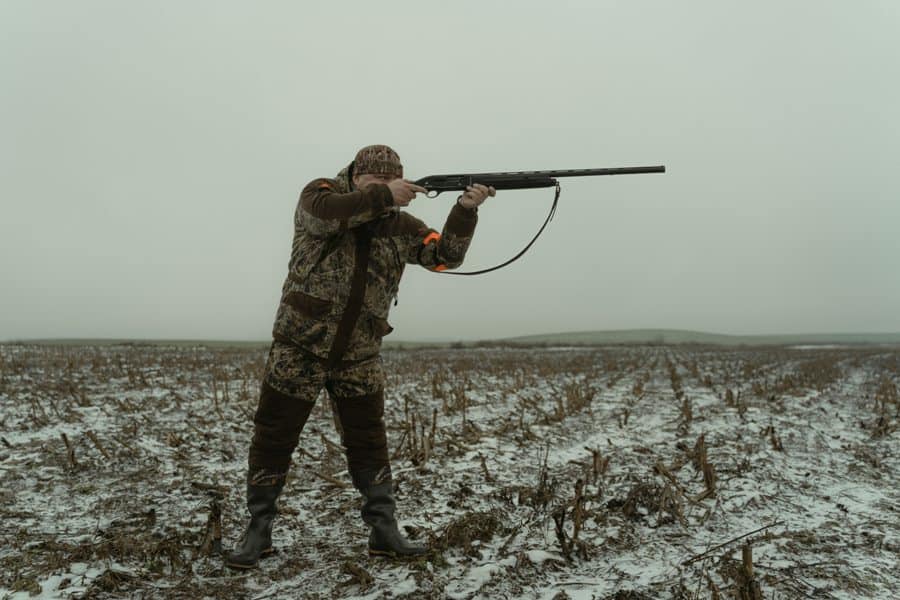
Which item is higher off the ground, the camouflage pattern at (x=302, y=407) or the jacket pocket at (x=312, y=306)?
the jacket pocket at (x=312, y=306)

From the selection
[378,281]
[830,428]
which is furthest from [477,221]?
[830,428]

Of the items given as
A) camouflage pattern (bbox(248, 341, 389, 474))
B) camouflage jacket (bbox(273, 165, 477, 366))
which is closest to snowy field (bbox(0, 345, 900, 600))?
camouflage pattern (bbox(248, 341, 389, 474))

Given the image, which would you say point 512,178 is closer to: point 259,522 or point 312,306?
point 312,306

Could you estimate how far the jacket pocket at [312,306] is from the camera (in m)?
3.13

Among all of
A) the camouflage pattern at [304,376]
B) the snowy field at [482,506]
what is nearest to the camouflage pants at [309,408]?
the camouflage pattern at [304,376]

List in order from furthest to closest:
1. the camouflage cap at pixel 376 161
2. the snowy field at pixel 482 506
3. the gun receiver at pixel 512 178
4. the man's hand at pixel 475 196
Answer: the gun receiver at pixel 512 178 → the man's hand at pixel 475 196 → the camouflage cap at pixel 376 161 → the snowy field at pixel 482 506

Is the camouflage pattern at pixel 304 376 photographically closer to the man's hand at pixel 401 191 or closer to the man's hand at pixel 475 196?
the man's hand at pixel 401 191

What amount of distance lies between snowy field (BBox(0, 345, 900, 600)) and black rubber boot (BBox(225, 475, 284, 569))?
0.32 ft

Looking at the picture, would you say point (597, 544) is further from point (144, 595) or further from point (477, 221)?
point (144, 595)

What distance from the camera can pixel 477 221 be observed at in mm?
3584

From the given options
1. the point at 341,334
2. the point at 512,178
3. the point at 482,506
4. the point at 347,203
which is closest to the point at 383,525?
the point at 482,506

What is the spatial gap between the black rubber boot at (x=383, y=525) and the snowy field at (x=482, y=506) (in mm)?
95

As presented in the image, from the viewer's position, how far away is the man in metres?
A: 3.13

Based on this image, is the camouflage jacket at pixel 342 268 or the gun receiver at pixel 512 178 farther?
the gun receiver at pixel 512 178
